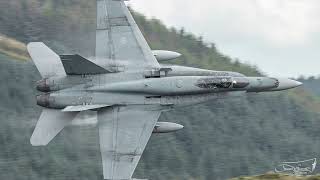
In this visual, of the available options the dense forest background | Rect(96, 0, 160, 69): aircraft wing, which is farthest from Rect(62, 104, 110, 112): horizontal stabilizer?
the dense forest background

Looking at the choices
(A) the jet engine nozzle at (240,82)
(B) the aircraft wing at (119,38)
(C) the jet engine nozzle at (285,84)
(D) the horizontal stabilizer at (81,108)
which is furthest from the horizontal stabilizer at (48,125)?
(C) the jet engine nozzle at (285,84)

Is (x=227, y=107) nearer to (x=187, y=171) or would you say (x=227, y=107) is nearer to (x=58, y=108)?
(x=187, y=171)

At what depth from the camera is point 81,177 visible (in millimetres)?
89000

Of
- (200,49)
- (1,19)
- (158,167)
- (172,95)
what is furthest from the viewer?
(200,49)

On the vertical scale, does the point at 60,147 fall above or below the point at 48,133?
below

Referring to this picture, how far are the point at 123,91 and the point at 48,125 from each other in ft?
11.6

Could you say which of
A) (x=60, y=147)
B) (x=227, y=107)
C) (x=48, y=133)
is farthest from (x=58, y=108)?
(x=227, y=107)

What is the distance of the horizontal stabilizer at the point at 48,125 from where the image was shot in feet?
123

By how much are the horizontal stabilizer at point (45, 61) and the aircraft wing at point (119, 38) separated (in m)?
1.96

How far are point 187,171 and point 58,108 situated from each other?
213 ft

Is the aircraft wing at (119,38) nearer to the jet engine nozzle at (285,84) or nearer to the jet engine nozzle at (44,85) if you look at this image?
the jet engine nozzle at (44,85)

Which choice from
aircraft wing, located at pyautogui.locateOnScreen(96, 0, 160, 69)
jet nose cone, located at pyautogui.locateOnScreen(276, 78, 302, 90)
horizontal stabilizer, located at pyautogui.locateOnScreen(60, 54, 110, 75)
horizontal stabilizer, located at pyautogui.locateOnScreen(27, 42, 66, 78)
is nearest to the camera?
horizontal stabilizer, located at pyautogui.locateOnScreen(60, 54, 110, 75)

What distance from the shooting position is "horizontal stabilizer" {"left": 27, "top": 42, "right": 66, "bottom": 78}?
38281 millimetres

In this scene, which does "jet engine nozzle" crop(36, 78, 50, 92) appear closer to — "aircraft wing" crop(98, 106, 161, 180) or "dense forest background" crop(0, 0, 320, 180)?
"aircraft wing" crop(98, 106, 161, 180)
